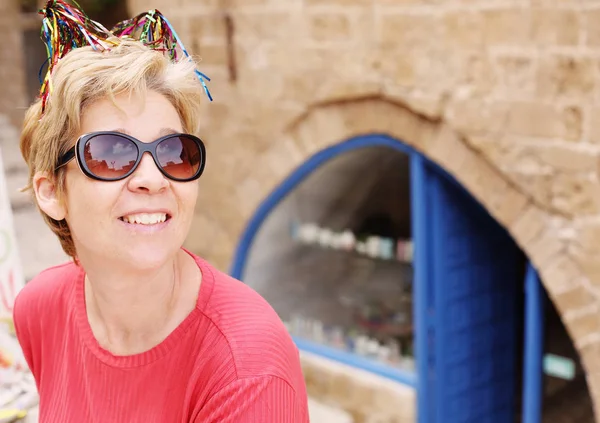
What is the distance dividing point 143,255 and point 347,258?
3.49m

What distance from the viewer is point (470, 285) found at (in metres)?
4.16

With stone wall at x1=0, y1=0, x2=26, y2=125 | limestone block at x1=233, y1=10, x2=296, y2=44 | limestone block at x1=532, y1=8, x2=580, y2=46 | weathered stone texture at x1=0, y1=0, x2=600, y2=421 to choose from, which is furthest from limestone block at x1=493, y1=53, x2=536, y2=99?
stone wall at x1=0, y1=0, x2=26, y2=125

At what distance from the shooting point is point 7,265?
2264 millimetres

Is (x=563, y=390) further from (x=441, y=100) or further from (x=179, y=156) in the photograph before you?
(x=179, y=156)

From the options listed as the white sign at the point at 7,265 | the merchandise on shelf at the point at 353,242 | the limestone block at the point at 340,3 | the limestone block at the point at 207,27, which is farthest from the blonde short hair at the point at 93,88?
the limestone block at the point at 207,27

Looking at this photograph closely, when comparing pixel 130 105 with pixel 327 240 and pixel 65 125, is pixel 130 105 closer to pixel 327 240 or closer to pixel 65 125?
pixel 65 125

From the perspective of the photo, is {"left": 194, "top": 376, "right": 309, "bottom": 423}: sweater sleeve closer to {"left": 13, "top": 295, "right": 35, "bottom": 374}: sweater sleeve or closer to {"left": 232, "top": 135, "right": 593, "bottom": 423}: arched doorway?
{"left": 13, "top": 295, "right": 35, "bottom": 374}: sweater sleeve

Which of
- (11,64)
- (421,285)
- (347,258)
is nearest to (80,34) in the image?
(421,285)

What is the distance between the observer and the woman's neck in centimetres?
145

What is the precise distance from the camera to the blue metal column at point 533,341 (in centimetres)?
361

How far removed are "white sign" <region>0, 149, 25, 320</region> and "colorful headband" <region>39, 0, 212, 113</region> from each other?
899 mm

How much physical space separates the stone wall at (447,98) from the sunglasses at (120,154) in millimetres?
2241

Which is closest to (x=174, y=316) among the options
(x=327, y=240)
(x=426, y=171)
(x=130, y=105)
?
(x=130, y=105)

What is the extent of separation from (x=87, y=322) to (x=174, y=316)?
0.24 metres
